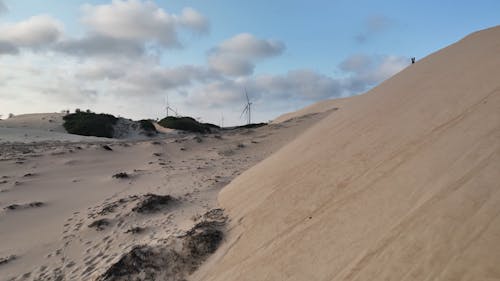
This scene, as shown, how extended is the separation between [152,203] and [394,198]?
565 cm

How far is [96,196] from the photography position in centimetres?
1009

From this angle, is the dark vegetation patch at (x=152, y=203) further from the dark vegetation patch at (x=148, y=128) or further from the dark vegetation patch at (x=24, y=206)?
the dark vegetation patch at (x=148, y=128)

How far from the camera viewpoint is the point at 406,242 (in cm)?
327

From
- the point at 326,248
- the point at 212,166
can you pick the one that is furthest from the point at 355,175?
the point at 212,166

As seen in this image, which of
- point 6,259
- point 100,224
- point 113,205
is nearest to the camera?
point 6,259

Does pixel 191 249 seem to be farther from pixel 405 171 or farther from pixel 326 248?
pixel 405 171

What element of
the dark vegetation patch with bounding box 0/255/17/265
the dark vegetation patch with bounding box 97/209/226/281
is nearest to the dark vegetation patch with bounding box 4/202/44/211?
the dark vegetation patch with bounding box 0/255/17/265

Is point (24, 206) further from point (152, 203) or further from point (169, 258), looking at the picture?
point (169, 258)

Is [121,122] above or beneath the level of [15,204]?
above

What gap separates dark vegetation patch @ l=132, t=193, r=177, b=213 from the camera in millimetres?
7844

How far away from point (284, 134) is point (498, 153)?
18.2 metres

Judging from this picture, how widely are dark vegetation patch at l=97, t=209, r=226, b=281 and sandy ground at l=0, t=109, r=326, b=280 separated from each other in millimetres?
349

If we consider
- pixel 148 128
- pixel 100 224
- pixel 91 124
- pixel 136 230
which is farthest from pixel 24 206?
pixel 91 124

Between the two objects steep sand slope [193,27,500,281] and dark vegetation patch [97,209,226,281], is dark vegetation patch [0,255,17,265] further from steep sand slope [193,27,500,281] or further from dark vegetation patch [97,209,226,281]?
steep sand slope [193,27,500,281]
